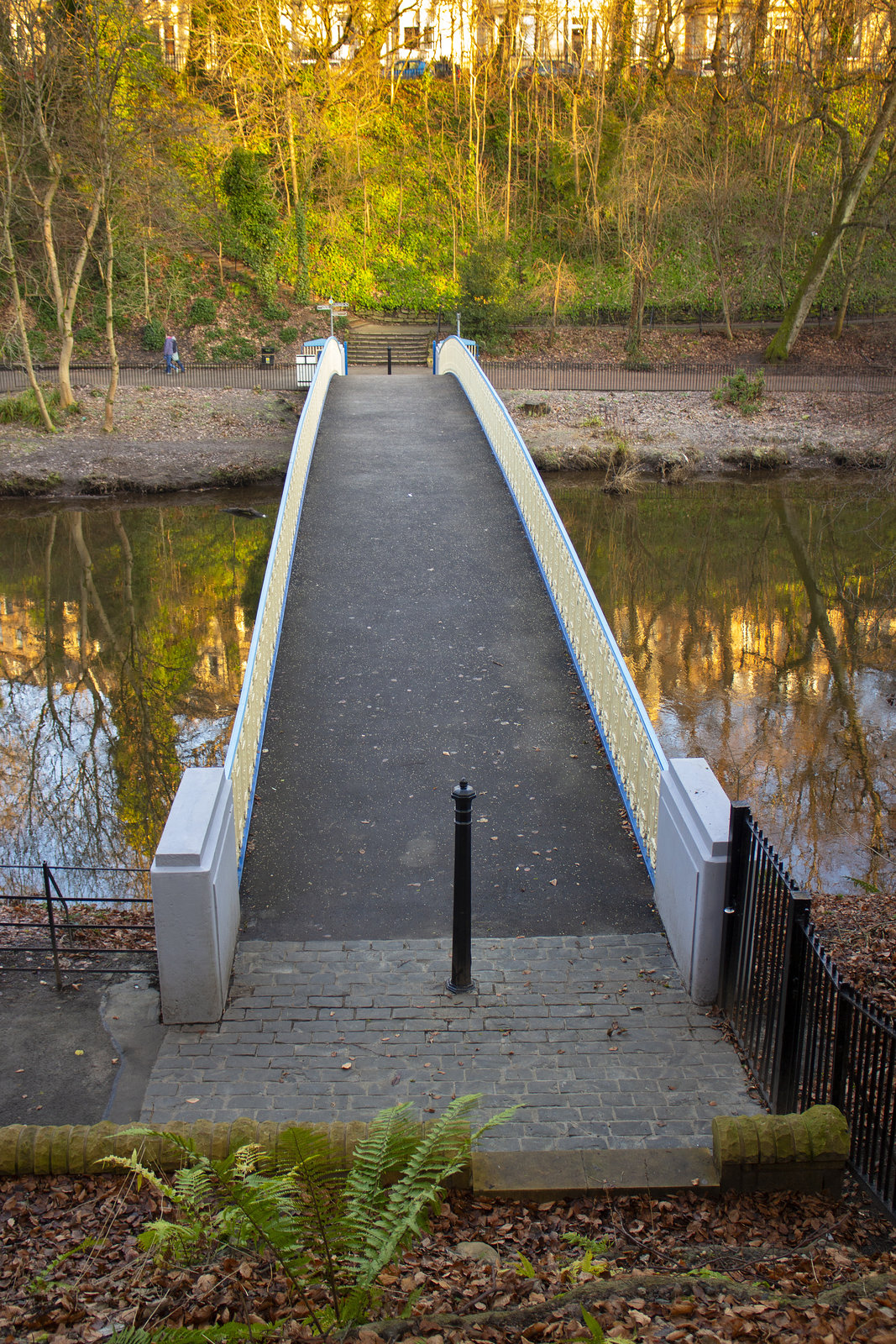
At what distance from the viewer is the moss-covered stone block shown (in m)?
4.59

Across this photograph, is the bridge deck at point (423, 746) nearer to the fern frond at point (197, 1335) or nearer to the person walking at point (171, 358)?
the fern frond at point (197, 1335)

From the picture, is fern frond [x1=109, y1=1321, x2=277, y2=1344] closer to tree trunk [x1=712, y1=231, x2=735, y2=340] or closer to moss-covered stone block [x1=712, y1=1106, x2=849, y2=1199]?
moss-covered stone block [x1=712, y1=1106, x2=849, y2=1199]

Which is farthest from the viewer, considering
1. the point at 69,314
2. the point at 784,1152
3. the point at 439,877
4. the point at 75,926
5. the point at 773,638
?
the point at 69,314

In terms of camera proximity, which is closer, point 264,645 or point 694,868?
point 694,868

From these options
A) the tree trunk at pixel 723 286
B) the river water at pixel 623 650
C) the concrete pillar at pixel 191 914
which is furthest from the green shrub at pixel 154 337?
the concrete pillar at pixel 191 914

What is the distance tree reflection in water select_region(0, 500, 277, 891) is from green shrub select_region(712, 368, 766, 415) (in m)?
15.0

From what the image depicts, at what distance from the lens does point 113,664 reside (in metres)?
15.4

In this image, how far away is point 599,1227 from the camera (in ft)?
14.7

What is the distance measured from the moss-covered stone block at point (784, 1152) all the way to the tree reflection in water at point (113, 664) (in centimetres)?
706

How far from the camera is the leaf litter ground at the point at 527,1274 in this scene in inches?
136

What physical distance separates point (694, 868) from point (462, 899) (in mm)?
1319

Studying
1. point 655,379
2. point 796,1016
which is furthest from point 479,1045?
point 655,379

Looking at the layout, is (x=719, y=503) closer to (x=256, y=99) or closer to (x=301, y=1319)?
(x=301, y=1319)

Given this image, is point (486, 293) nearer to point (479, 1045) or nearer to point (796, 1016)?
point (479, 1045)
